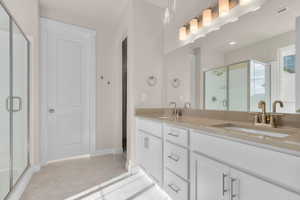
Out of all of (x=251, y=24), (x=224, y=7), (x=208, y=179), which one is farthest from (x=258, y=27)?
(x=208, y=179)

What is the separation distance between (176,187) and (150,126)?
0.73 meters

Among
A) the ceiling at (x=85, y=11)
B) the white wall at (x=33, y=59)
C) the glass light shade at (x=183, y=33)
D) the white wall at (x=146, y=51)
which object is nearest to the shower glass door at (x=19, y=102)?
the white wall at (x=33, y=59)

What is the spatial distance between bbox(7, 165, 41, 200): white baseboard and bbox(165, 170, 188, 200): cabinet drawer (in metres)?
1.58

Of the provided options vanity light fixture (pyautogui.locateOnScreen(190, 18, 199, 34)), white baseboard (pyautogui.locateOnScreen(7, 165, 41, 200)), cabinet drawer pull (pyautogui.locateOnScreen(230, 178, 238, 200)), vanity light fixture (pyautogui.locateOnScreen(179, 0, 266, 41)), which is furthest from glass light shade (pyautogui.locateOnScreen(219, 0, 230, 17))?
white baseboard (pyautogui.locateOnScreen(7, 165, 41, 200))

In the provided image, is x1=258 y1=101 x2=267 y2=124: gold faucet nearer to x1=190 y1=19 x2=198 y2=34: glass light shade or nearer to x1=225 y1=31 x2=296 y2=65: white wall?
x1=225 y1=31 x2=296 y2=65: white wall

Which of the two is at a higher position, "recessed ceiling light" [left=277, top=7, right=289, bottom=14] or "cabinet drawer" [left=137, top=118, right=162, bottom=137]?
"recessed ceiling light" [left=277, top=7, right=289, bottom=14]

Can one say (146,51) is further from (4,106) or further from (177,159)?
(4,106)

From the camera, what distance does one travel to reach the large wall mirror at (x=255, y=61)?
4.14 ft

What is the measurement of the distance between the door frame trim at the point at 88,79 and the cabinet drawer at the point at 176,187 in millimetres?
1994

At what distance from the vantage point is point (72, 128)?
120 inches

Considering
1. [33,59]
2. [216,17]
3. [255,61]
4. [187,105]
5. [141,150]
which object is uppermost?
[216,17]

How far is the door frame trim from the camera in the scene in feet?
8.97

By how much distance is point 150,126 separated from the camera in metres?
2.04

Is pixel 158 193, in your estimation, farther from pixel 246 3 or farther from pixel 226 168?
pixel 246 3
